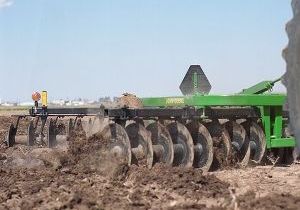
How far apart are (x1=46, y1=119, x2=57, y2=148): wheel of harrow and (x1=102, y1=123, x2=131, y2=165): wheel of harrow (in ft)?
5.77

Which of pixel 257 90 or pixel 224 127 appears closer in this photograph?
pixel 224 127

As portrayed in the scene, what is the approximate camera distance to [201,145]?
27.6 feet

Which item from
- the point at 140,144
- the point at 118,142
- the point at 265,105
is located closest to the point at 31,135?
the point at 118,142

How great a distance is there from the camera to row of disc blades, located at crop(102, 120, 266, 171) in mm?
8055

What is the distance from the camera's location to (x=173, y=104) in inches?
359

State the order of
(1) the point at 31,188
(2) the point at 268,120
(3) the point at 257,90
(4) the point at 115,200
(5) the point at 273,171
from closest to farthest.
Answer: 1. (4) the point at 115,200
2. (1) the point at 31,188
3. (5) the point at 273,171
4. (2) the point at 268,120
5. (3) the point at 257,90

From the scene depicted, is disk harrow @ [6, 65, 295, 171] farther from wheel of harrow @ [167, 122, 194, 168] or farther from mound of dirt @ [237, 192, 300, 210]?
mound of dirt @ [237, 192, 300, 210]

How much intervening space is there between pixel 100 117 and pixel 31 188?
85.5 inches

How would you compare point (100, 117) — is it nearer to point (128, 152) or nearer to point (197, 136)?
point (128, 152)

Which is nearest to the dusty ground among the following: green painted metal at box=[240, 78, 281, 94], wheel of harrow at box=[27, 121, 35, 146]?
wheel of harrow at box=[27, 121, 35, 146]

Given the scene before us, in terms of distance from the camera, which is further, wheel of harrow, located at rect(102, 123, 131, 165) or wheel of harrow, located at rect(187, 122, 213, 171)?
wheel of harrow, located at rect(187, 122, 213, 171)

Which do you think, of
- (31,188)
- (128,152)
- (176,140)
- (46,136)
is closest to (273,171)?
(176,140)

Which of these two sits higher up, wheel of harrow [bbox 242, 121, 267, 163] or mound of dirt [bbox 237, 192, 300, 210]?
wheel of harrow [bbox 242, 121, 267, 163]

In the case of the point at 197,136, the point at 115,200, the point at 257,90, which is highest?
the point at 257,90
